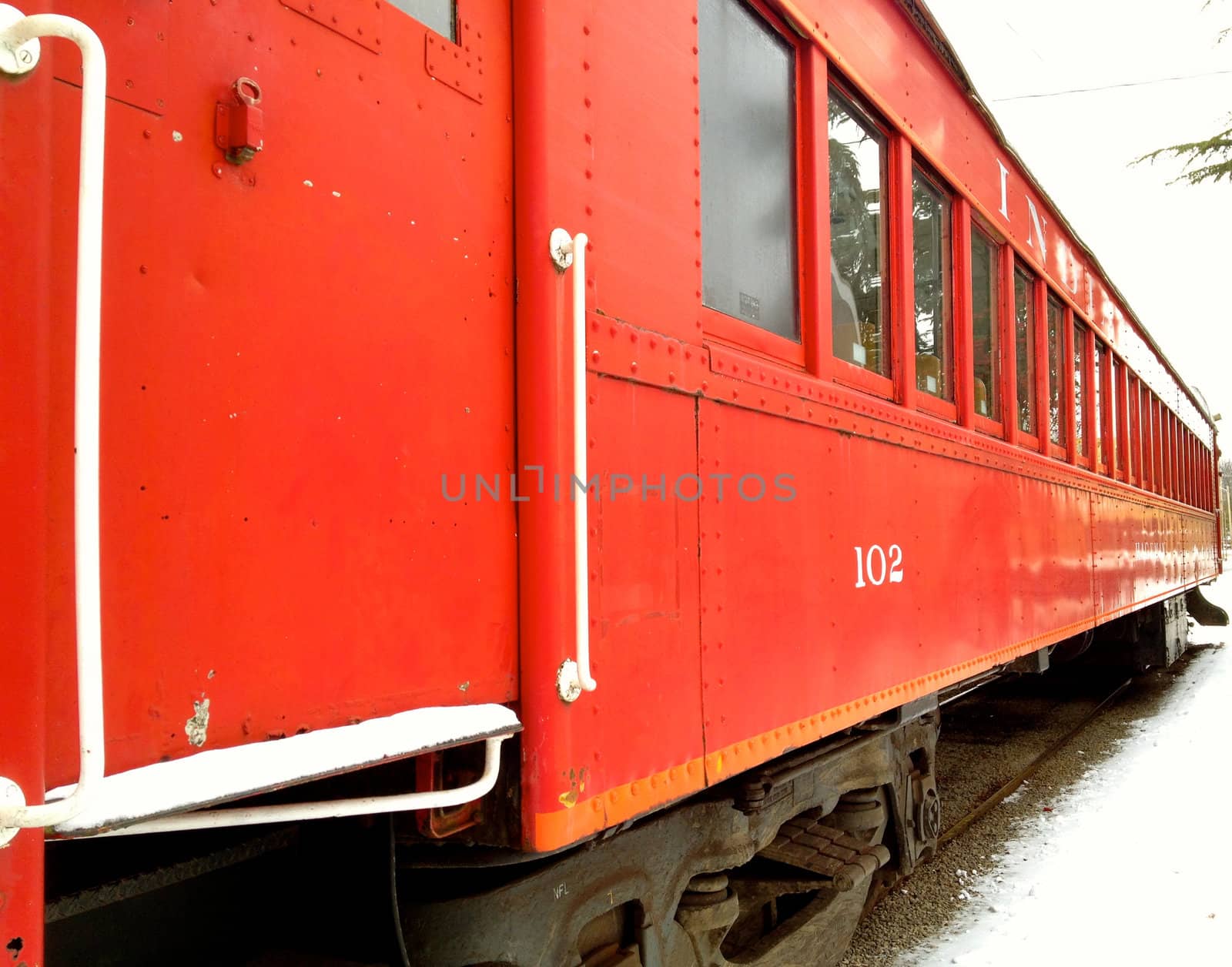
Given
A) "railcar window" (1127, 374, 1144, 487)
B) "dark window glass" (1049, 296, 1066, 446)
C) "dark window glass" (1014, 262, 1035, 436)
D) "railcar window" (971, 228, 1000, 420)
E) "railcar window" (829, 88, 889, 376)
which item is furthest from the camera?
"railcar window" (1127, 374, 1144, 487)

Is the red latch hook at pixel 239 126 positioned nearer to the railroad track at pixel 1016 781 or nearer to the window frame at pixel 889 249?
the window frame at pixel 889 249

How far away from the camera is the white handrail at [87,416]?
85cm

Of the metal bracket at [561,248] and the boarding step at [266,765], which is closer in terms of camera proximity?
the boarding step at [266,765]

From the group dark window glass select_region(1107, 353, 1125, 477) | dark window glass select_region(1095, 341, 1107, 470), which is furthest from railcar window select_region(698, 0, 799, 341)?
dark window glass select_region(1107, 353, 1125, 477)

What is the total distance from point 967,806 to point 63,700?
5.34 meters

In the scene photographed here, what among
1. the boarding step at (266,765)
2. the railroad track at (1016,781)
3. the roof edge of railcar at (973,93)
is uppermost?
the roof edge of railcar at (973,93)

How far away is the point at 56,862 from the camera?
141cm

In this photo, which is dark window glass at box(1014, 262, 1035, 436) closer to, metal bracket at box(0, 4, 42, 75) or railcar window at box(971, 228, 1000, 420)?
railcar window at box(971, 228, 1000, 420)

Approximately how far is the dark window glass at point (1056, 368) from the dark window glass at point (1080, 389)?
35 centimetres

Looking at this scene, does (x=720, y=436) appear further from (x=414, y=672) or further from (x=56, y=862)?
(x=56, y=862)

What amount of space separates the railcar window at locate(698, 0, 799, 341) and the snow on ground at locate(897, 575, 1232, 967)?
2.45 m

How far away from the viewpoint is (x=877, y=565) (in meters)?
2.71

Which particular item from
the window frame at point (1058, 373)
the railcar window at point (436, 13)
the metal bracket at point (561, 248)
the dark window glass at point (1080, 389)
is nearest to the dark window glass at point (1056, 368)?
the window frame at point (1058, 373)

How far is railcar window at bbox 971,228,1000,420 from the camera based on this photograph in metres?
3.99
